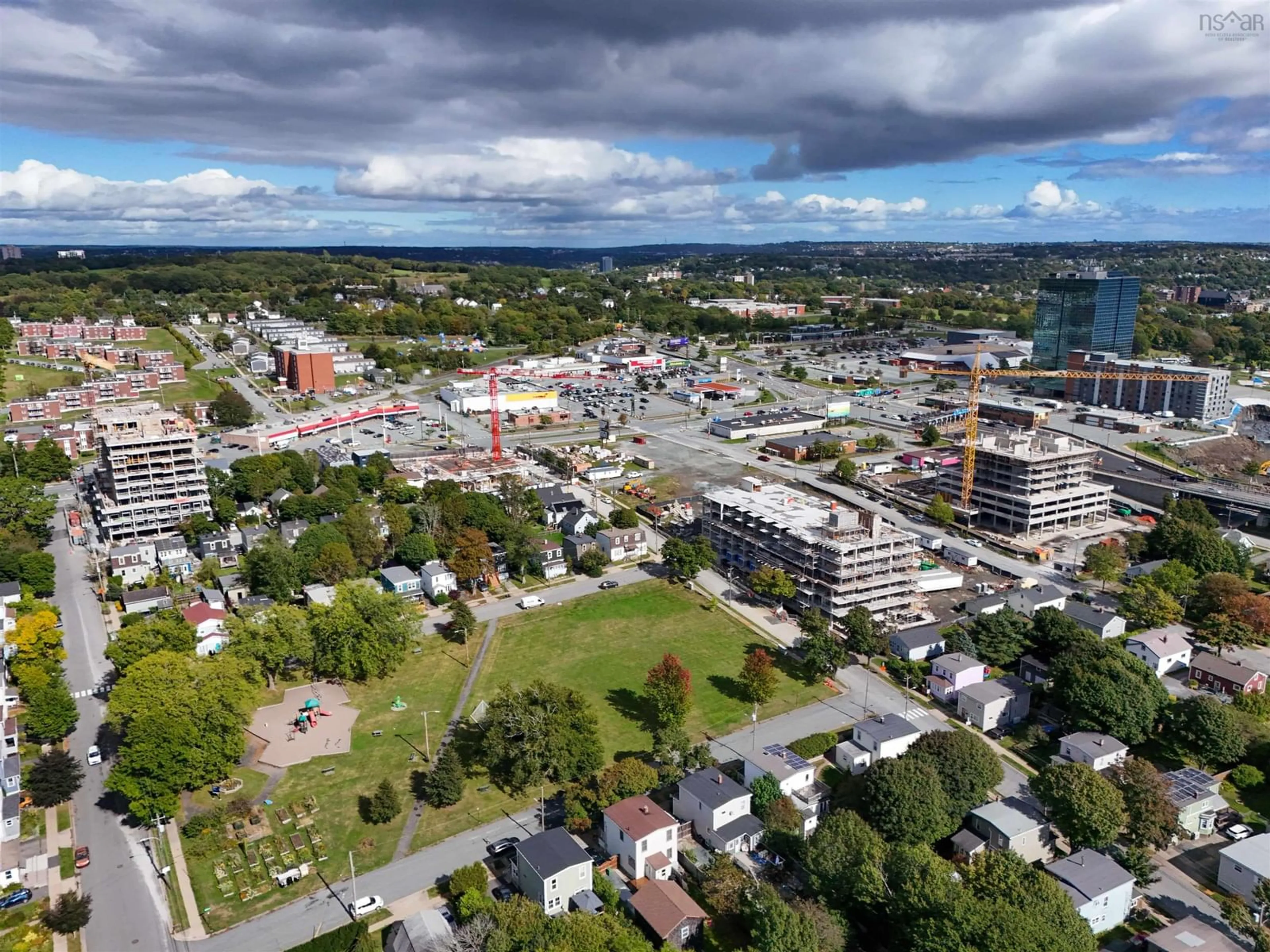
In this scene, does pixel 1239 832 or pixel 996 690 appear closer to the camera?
pixel 1239 832

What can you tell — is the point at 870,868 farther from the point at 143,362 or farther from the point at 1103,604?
the point at 143,362

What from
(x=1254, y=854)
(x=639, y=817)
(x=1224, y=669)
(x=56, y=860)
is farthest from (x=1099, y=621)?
(x=56, y=860)

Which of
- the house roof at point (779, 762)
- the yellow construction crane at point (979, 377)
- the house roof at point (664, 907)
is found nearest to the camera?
the house roof at point (664, 907)

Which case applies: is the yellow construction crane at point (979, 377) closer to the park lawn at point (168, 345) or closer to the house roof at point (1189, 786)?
the house roof at point (1189, 786)

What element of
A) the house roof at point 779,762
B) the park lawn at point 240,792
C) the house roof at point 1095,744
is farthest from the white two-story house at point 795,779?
the park lawn at point 240,792

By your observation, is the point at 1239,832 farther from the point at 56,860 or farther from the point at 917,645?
the point at 56,860
